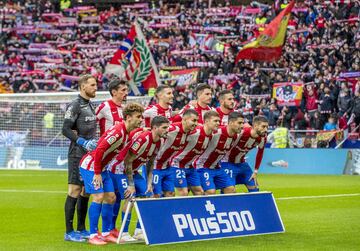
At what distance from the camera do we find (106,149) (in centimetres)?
1109

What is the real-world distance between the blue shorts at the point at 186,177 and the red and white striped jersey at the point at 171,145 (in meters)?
0.31

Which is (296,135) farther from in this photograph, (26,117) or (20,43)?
(20,43)

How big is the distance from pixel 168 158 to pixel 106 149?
1968 millimetres

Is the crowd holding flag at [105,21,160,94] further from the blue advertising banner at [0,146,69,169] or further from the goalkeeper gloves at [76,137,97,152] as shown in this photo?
the goalkeeper gloves at [76,137,97,152]

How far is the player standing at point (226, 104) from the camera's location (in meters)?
14.2

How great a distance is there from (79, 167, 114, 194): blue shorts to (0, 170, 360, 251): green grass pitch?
726 millimetres

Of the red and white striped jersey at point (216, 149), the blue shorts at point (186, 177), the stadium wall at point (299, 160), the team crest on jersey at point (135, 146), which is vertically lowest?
the stadium wall at point (299, 160)

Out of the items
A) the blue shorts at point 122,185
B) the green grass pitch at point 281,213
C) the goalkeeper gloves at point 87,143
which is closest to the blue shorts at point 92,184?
the blue shorts at point 122,185

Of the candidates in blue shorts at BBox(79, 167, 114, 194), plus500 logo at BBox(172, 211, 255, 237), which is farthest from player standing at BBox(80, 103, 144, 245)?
plus500 logo at BBox(172, 211, 255, 237)

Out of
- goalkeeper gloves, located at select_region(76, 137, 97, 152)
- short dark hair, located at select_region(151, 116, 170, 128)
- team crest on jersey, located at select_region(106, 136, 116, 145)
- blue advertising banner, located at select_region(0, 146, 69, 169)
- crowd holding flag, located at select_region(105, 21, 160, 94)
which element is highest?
short dark hair, located at select_region(151, 116, 170, 128)

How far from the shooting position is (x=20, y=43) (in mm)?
46688

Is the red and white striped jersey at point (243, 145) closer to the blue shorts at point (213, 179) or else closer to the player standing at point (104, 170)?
the blue shorts at point (213, 179)

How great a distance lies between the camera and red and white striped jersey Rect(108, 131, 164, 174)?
11.6 meters

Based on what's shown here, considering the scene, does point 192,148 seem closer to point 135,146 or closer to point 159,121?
point 159,121
